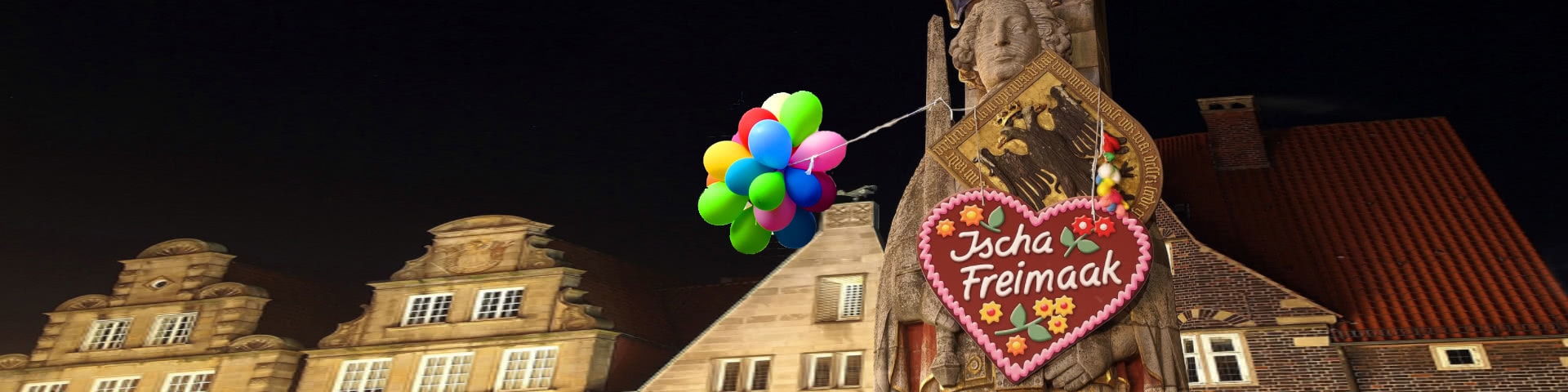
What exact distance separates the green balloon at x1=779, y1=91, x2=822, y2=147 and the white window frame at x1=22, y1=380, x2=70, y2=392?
2010 cm

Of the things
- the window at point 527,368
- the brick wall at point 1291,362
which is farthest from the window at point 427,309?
the brick wall at point 1291,362

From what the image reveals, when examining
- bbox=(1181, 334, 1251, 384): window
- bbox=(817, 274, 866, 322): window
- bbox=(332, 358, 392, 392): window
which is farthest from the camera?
bbox=(332, 358, 392, 392): window

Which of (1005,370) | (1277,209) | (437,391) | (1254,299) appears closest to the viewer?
(1005,370)

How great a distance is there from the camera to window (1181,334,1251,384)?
11.5 metres

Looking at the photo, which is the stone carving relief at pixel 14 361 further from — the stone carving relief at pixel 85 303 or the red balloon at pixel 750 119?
the red balloon at pixel 750 119

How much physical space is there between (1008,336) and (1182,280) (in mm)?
7643

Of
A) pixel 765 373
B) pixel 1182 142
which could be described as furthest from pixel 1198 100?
pixel 765 373

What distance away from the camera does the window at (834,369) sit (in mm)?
14984

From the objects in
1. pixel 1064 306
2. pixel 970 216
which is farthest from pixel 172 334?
pixel 1064 306

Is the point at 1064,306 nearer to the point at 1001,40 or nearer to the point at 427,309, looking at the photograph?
the point at 1001,40

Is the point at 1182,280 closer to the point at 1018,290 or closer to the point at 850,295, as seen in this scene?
the point at 850,295

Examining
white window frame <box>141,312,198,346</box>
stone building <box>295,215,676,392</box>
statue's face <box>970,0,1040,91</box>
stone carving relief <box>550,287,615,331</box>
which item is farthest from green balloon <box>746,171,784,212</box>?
white window frame <box>141,312,198,346</box>

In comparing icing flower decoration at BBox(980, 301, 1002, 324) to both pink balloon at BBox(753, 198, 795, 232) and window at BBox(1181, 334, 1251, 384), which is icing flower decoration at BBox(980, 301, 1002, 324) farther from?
window at BBox(1181, 334, 1251, 384)

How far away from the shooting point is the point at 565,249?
18734 mm
